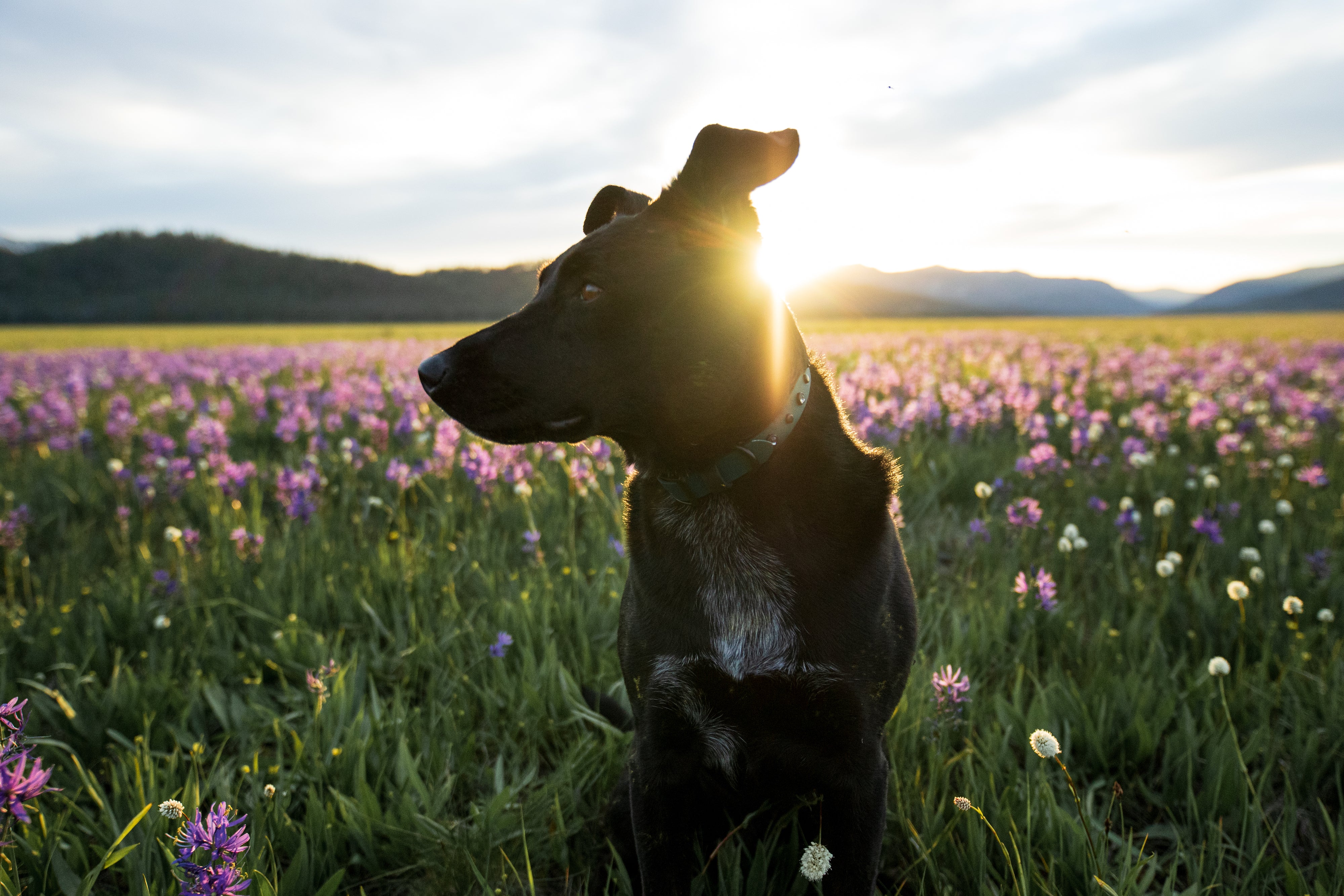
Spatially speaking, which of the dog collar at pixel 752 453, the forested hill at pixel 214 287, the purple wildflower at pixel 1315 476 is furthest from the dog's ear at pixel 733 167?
the forested hill at pixel 214 287

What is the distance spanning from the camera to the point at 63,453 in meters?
6.66

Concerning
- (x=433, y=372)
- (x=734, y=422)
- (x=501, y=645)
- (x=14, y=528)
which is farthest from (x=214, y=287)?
(x=734, y=422)

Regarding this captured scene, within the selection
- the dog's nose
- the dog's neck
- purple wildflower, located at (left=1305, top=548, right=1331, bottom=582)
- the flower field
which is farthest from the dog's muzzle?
purple wildflower, located at (left=1305, top=548, right=1331, bottom=582)

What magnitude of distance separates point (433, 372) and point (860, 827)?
1.80 m

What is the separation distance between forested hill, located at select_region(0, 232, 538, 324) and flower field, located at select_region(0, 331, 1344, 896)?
7795cm

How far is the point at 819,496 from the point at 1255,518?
4247mm

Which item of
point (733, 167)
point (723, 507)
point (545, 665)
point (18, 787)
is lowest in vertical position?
point (545, 665)

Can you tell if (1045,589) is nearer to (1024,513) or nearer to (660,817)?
(1024,513)

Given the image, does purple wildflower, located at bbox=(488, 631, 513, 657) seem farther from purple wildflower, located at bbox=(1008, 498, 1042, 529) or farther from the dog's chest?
purple wildflower, located at bbox=(1008, 498, 1042, 529)

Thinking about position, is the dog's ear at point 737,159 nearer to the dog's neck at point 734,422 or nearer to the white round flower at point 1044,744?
the dog's neck at point 734,422

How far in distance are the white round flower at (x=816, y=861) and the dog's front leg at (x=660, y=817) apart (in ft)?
1.64

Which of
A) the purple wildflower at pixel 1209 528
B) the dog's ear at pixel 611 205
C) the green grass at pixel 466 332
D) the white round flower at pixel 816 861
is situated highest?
the dog's ear at pixel 611 205

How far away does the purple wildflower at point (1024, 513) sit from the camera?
150 inches

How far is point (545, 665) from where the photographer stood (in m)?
3.07
